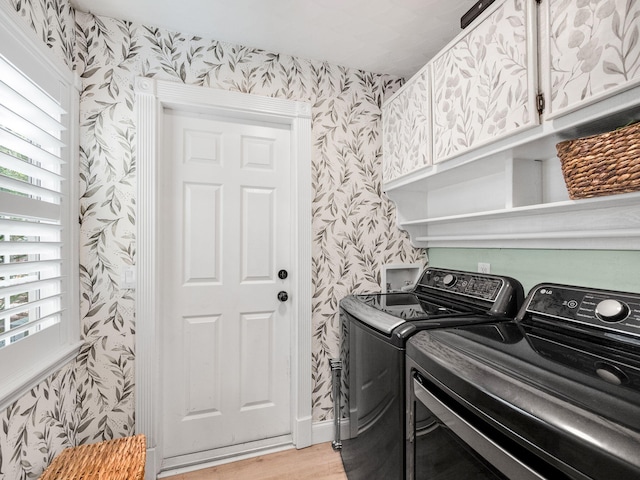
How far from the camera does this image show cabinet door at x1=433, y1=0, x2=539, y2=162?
1.09 meters

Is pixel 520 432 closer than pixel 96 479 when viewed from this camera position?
Yes

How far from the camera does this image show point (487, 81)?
1.25m

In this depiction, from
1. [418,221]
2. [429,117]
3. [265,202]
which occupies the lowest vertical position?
[418,221]

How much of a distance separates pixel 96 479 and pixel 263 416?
3.01ft

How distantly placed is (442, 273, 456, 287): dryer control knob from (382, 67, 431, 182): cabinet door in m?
0.65

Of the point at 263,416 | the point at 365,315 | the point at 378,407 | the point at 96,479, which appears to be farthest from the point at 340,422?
the point at 96,479

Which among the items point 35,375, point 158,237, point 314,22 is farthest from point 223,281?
point 314,22

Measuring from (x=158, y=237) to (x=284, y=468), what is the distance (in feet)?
4.92

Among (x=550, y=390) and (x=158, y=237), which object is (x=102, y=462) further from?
(x=550, y=390)

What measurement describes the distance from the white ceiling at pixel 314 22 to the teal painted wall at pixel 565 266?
1.26 metres

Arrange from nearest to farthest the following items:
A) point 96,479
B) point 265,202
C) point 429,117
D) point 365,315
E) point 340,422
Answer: point 96,479 → point 365,315 → point 429,117 → point 340,422 → point 265,202

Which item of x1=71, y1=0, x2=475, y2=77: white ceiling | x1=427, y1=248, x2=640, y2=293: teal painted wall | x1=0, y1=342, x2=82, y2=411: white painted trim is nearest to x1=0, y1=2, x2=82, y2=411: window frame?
x1=0, y1=342, x2=82, y2=411: white painted trim

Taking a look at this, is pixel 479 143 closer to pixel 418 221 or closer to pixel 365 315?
pixel 418 221

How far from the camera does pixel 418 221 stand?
77.5 inches
